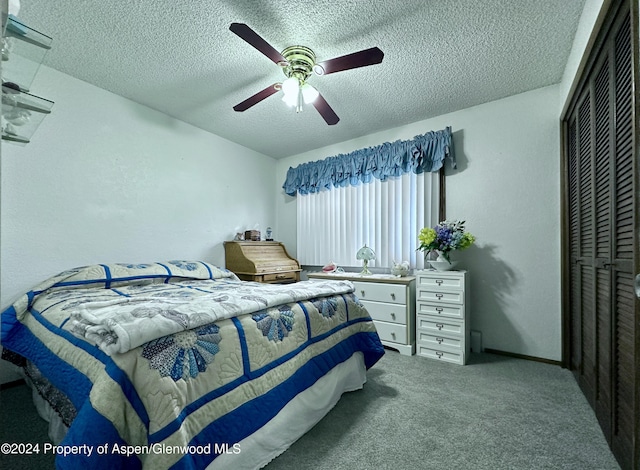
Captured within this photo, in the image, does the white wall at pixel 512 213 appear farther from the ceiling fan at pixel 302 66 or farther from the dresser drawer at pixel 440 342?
the ceiling fan at pixel 302 66

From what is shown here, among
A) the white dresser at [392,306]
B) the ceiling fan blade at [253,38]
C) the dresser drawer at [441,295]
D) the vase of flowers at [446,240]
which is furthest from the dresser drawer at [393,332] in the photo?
the ceiling fan blade at [253,38]

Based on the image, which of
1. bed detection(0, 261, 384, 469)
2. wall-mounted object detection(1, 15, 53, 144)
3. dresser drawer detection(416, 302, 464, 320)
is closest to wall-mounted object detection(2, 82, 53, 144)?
wall-mounted object detection(1, 15, 53, 144)

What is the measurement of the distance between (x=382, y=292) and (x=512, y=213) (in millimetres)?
1438

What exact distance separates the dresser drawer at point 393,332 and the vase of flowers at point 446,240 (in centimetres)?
69

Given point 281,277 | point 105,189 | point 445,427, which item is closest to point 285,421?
point 445,427

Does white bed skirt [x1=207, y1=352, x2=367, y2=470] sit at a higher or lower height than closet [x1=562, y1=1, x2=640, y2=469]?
lower

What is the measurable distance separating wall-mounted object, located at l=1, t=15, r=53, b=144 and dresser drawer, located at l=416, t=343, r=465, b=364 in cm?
316

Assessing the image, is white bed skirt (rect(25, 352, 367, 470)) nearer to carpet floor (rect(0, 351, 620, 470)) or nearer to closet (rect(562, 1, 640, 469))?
carpet floor (rect(0, 351, 620, 470))

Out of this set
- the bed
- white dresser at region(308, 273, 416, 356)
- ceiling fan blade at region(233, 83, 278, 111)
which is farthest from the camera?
white dresser at region(308, 273, 416, 356)

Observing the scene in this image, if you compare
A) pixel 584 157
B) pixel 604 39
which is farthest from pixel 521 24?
pixel 584 157

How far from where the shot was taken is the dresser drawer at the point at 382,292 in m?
3.00

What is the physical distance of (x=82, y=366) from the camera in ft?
4.15

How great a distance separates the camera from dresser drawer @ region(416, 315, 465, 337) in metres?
2.70

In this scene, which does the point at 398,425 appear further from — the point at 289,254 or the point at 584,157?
the point at 289,254
